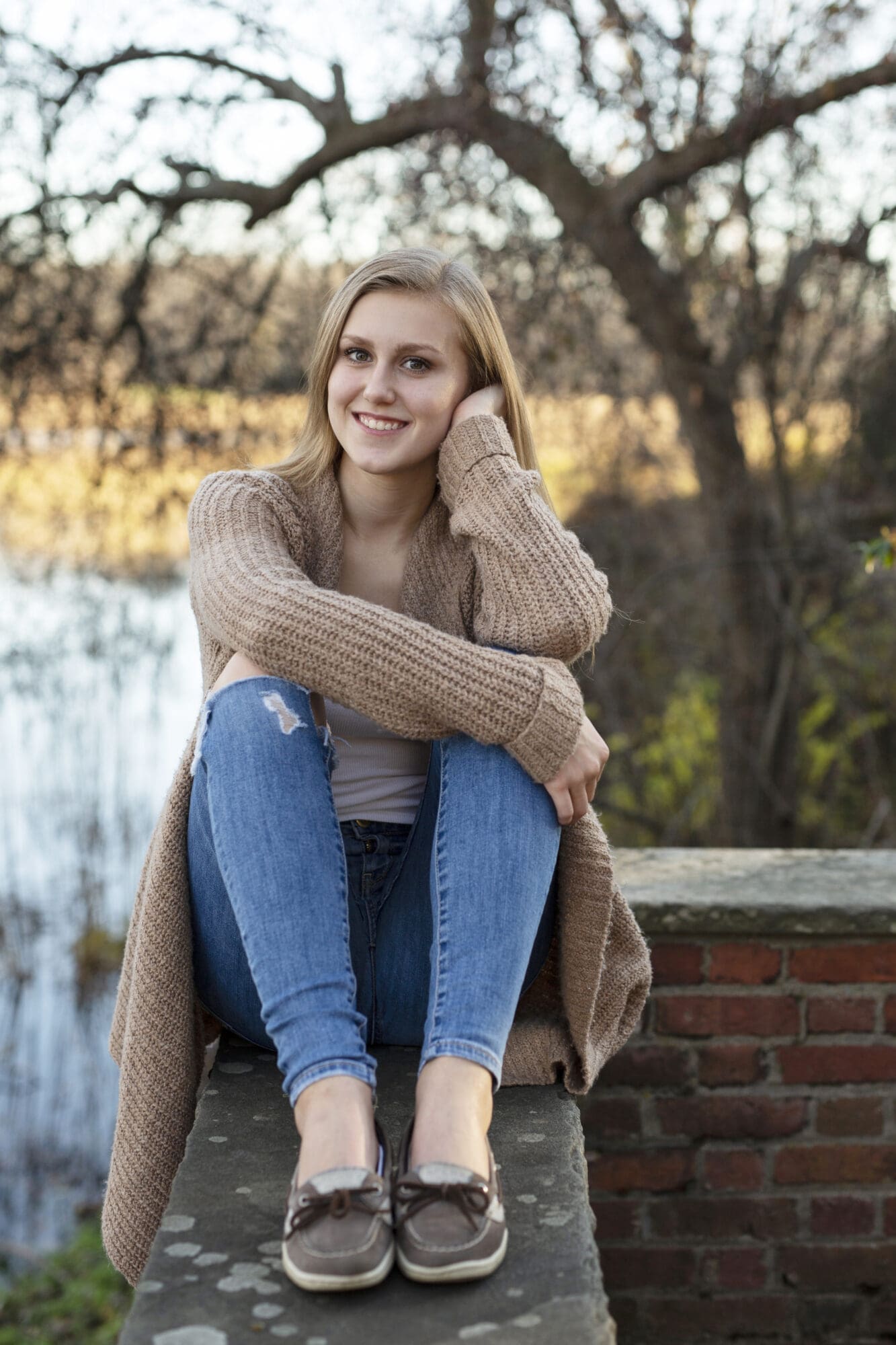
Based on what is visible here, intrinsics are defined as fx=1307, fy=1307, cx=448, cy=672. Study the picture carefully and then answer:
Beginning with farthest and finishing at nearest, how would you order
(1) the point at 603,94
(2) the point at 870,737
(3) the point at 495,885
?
(2) the point at 870,737
(1) the point at 603,94
(3) the point at 495,885

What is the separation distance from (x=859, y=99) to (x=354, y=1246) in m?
3.71

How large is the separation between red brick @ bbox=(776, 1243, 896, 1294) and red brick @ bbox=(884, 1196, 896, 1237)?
2cm

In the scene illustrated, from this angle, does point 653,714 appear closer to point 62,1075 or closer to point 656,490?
point 656,490

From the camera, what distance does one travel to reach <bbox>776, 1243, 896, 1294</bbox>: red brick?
7.78 feet

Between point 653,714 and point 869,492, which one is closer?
point 869,492

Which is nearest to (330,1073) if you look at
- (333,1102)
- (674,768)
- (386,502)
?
(333,1102)

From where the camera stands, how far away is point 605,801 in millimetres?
4828

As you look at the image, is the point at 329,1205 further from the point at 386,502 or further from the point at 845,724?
the point at 845,724

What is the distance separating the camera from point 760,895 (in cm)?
232

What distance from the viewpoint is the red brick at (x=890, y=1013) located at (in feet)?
7.61

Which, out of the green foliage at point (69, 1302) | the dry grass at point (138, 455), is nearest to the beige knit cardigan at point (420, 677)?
the green foliage at point (69, 1302)

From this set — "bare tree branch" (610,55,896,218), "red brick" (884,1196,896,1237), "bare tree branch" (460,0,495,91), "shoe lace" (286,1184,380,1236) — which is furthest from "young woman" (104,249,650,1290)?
"bare tree branch" (460,0,495,91)

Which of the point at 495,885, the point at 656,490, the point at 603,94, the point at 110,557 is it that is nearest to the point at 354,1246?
the point at 495,885

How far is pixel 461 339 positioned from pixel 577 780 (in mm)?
759
